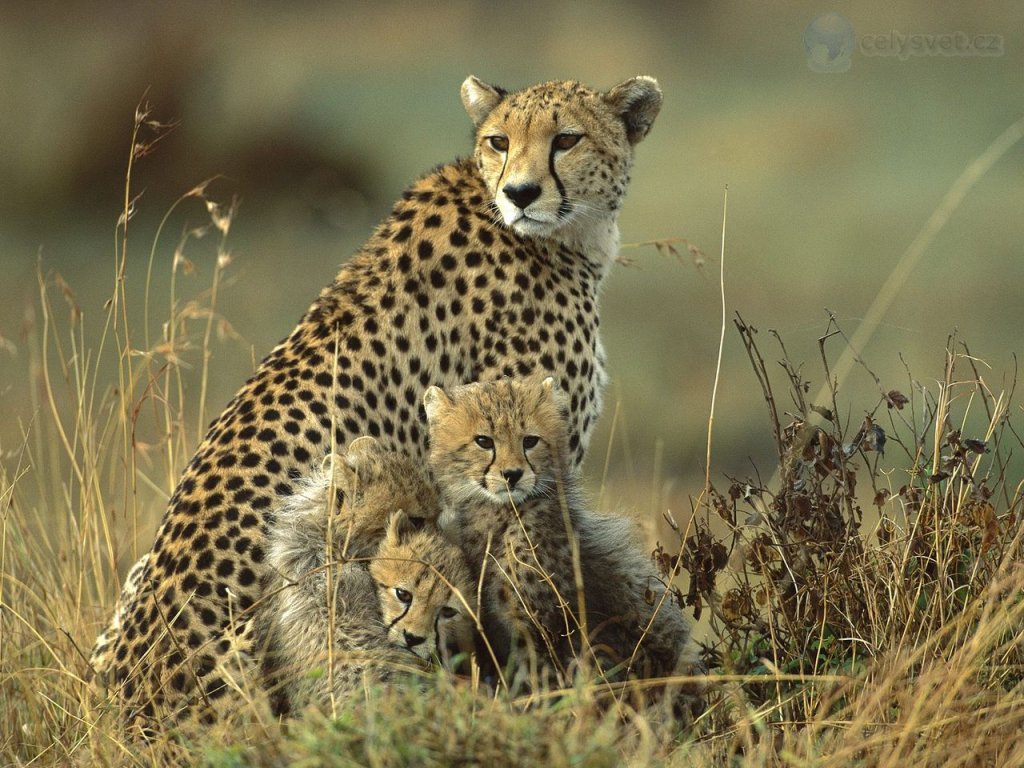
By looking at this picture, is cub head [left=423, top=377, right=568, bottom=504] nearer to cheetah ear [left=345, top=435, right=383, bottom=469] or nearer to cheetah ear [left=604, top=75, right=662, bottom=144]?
cheetah ear [left=345, top=435, right=383, bottom=469]

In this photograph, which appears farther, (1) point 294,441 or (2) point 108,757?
(1) point 294,441

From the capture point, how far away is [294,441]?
12.0 feet

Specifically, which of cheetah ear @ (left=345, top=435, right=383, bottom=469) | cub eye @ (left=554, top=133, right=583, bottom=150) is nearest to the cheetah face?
cub eye @ (left=554, top=133, right=583, bottom=150)

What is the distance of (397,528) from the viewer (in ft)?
10.9

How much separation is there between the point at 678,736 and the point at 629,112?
6.28ft

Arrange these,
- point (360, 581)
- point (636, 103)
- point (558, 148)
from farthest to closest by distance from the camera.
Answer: point (636, 103)
point (558, 148)
point (360, 581)

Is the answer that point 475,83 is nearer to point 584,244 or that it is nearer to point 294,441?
point 584,244

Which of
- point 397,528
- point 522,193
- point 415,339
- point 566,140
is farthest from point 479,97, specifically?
point 397,528

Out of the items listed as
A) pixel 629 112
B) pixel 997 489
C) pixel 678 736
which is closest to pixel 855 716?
pixel 678 736

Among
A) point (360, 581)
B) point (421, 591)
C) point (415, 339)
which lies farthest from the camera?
point (415, 339)

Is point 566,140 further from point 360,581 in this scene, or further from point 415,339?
point 360,581

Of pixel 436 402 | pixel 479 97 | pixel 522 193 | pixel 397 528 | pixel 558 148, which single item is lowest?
pixel 397 528

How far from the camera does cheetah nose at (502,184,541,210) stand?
157 inches

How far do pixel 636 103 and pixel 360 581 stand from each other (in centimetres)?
176
